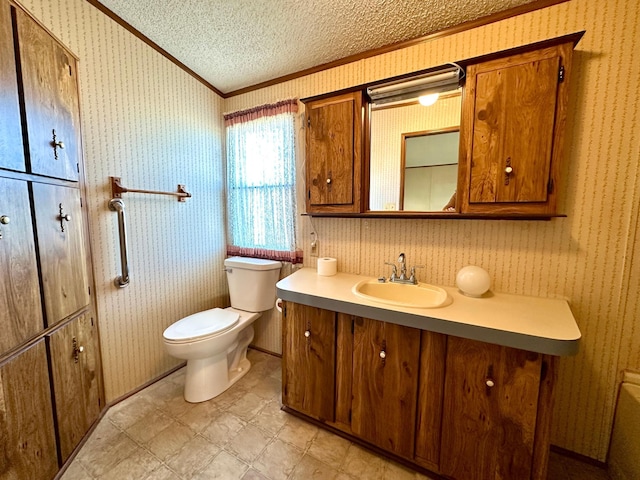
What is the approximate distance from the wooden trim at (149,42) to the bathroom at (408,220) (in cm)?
3

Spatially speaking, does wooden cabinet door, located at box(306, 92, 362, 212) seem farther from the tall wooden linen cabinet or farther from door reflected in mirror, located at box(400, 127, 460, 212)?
the tall wooden linen cabinet

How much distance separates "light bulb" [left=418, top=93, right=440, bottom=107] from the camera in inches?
56.2

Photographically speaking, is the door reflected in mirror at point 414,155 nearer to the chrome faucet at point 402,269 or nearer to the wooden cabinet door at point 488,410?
A: the chrome faucet at point 402,269

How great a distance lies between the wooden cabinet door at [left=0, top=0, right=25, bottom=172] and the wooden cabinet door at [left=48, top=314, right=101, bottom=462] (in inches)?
30.6

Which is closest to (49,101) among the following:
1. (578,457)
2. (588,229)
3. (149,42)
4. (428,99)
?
(149,42)

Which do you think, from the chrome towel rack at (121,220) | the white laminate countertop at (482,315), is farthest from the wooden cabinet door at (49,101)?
the white laminate countertop at (482,315)

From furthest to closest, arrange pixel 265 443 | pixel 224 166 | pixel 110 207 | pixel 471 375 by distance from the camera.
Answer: pixel 224 166 → pixel 110 207 → pixel 265 443 → pixel 471 375

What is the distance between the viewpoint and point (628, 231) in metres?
1.16

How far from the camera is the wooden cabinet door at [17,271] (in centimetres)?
90

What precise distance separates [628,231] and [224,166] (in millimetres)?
2722

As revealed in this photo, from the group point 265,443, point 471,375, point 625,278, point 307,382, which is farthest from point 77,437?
point 625,278

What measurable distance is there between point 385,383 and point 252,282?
120 centimetres

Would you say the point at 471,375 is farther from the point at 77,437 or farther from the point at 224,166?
the point at 224,166

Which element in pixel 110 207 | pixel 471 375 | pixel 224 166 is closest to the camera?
pixel 471 375
